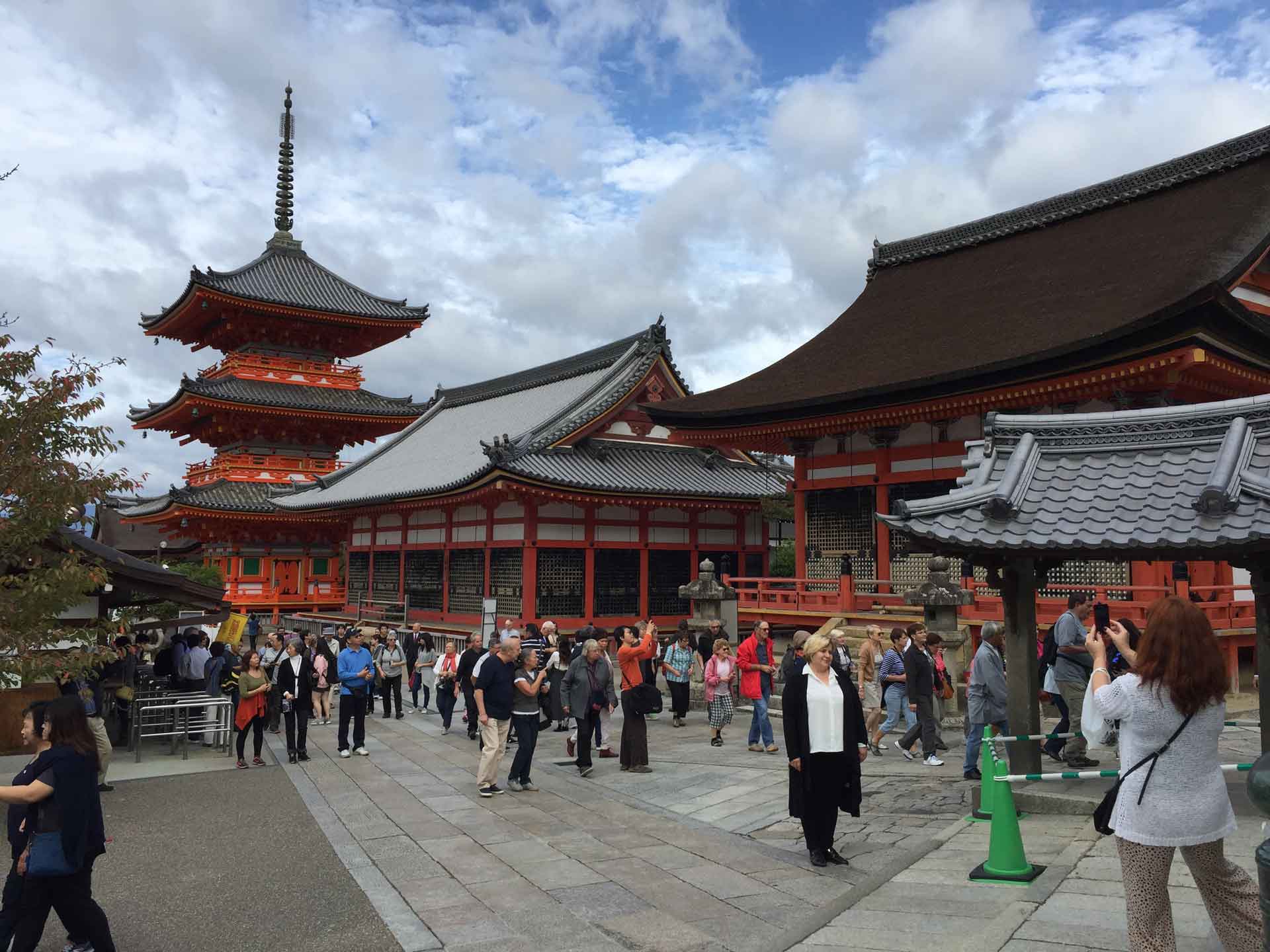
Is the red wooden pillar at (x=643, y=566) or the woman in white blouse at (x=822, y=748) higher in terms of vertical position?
the red wooden pillar at (x=643, y=566)

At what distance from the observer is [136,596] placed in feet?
53.4

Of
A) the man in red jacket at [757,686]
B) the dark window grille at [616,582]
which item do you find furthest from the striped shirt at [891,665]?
the dark window grille at [616,582]

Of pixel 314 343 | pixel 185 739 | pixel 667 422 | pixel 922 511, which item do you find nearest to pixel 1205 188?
pixel 667 422

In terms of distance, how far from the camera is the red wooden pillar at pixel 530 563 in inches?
946

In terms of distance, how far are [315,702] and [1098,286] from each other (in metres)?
17.0

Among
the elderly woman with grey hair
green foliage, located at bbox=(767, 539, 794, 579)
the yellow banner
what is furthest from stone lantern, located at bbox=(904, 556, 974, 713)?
green foliage, located at bbox=(767, 539, 794, 579)

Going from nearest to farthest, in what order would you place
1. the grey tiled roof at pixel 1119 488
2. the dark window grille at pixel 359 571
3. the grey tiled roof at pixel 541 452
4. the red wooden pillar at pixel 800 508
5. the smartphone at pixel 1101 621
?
the smartphone at pixel 1101 621 < the grey tiled roof at pixel 1119 488 < the red wooden pillar at pixel 800 508 < the grey tiled roof at pixel 541 452 < the dark window grille at pixel 359 571

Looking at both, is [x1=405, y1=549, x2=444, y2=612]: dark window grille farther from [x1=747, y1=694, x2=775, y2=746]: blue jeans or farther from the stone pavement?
[x1=747, y1=694, x2=775, y2=746]: blue jeans

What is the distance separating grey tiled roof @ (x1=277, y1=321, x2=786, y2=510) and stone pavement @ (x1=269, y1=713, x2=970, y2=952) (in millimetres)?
12977

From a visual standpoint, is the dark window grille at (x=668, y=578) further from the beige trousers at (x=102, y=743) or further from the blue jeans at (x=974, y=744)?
the beige trousers at (x=102, y=743)

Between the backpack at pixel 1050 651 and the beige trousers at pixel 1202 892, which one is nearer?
the beige trousers at pixel 1202 892

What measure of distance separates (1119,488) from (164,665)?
13.7m

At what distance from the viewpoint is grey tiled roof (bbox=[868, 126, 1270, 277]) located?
20031mm

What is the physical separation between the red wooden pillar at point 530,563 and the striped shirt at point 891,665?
13.6 metres
